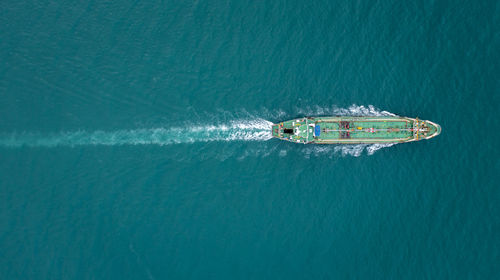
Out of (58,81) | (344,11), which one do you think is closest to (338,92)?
(344,11)

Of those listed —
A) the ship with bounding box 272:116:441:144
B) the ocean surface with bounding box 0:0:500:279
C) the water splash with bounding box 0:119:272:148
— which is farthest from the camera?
the water splash with bounding box 0:119:272:148

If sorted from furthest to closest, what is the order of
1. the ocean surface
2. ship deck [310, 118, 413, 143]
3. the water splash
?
→ the water splash < ship deck [310, 118, 413, 143] < the ocean surface

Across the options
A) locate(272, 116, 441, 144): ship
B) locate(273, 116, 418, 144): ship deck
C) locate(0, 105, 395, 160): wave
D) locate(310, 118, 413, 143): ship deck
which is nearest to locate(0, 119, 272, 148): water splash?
locate(0, 105, 395, 160): wave

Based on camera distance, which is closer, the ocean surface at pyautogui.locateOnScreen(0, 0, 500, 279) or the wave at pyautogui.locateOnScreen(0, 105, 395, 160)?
the ocean surface at pyautogui.locateOnScreen(0, 0, 500, 279)

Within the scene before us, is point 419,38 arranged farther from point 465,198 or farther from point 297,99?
point 465,198

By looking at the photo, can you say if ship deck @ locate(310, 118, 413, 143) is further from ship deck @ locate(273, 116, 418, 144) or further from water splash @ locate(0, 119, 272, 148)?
water splash @ locate(0, 119, 272, 148)

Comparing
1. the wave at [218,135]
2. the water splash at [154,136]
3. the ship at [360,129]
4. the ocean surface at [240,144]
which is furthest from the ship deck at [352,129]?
the water splash at [154,136]
